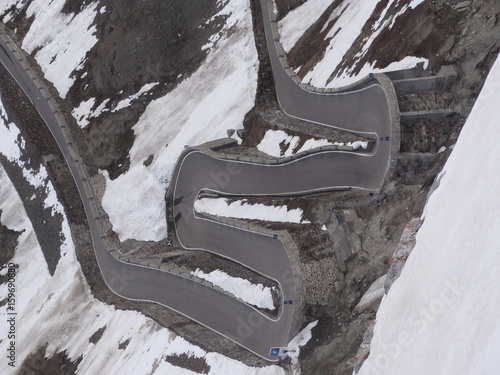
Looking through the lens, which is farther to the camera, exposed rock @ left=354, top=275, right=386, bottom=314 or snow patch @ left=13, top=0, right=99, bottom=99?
snow patch @ left=13, top=0, right=99, bottom=99

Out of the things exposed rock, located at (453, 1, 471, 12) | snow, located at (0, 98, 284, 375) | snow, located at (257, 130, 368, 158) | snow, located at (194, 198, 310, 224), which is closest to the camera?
exposed rock, located at (453, 1, 471, 12)

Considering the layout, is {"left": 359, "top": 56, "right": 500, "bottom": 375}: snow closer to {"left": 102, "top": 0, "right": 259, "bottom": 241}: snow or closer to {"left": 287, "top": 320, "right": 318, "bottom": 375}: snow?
{"left": 287, "top": 320, "right": 318, "bottom": 375}: snow

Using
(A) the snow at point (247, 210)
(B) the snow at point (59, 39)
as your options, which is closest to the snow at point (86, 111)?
(B) the snow at point (59, 39)

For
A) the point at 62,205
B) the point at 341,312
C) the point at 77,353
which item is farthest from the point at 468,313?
the point at 62,205

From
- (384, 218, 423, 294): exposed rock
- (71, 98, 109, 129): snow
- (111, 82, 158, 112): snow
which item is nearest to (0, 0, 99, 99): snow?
(71, 98, 109, 129): snow

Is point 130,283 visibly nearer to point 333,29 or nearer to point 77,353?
point 77,353

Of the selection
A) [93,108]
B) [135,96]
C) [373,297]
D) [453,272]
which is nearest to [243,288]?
[373,297]

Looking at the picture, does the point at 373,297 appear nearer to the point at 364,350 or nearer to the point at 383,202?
the point at 364,350
